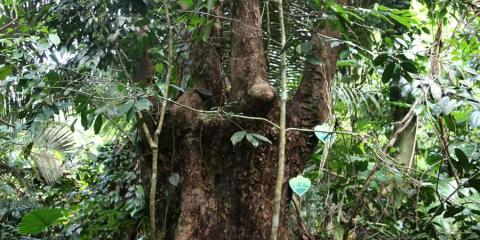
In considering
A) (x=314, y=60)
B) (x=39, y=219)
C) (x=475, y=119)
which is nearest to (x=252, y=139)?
→ (x=314, y=60)

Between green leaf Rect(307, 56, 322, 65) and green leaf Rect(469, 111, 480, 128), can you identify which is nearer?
green leaf Rect(469, 111, 480, 128)

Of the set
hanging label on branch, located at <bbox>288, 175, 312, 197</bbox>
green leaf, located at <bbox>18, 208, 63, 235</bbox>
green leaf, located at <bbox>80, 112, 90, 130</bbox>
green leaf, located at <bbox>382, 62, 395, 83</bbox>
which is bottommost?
green leaf, located at <bbox>18, 208, 63, 235</bbox>

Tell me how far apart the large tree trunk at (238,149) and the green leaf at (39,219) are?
23.9 inches

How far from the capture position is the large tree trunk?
167cm

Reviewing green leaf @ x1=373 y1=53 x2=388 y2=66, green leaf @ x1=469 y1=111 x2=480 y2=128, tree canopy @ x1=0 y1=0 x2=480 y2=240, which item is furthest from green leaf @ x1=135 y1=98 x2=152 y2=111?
green leaf @ x1=469 y1=111 x2=480 y2=128

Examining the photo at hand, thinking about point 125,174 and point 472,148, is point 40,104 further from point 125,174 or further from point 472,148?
point 472,148

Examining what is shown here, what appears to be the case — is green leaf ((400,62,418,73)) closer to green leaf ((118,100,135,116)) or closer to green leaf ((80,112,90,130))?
green leaf ((118,100,135,116))

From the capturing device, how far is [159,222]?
1956mm

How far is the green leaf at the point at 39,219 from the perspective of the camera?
2.21 m

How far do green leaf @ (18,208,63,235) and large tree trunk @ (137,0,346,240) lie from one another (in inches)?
23.9

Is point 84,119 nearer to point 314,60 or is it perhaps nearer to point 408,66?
point 314,60

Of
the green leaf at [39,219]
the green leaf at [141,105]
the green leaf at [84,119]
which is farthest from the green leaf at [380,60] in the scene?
the green leaf at [39,219]

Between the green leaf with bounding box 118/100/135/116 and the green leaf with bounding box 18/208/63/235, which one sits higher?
the green leaf with bounding box 118/100/135/116

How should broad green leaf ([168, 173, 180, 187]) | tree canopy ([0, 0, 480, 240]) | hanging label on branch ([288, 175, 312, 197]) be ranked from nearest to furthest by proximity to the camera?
hanging label on branch ([288, 175, 312, 197]) < tree canopy ([0, 0, 480, 240]) < broad green leaf ([168, 173, 180, 187])
